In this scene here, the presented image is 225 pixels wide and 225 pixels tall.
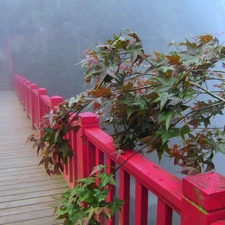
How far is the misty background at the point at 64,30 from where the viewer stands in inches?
579

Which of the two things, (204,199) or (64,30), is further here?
(64,30)

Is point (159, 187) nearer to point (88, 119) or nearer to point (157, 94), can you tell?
point (157, 94)

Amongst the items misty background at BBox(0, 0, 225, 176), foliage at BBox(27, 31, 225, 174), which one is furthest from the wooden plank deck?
misty background at BBox(0, 0, 225, 176)

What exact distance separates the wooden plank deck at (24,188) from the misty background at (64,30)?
1123cm

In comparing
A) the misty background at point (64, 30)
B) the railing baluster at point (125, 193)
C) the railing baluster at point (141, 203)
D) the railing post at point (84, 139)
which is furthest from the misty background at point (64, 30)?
the railing baluster at point (141, 203)

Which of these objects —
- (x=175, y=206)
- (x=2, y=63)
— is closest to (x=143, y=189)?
(x=175, y=206)

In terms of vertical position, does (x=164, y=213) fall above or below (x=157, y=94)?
below

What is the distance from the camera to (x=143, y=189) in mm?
1056

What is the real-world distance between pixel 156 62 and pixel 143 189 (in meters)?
0.48

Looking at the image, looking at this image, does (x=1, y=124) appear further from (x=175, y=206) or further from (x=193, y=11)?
(x=193, y=11)

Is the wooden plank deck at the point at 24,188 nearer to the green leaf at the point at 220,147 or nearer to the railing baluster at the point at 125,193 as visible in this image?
the railing baluster at the point at 125,193

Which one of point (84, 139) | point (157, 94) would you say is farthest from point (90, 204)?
point (84, 139)

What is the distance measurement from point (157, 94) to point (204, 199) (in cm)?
40

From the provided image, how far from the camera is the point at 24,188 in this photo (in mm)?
2404
